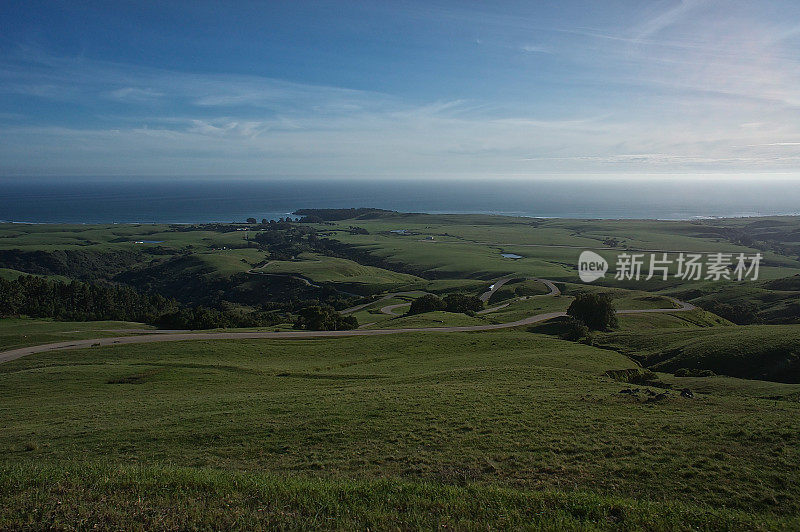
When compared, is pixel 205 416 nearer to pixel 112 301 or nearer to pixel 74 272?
pixel 112 301

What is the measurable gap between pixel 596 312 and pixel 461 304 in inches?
1069

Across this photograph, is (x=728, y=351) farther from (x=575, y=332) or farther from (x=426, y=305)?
(x=426, y=305)

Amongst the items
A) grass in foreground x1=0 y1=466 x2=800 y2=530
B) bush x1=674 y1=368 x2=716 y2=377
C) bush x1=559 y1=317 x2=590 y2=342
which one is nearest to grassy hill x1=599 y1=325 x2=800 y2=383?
bush x1=674 y1=368 x2=716 y2=377

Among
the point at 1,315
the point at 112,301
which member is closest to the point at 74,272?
the point at 112,301

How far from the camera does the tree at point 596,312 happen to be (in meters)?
55.4

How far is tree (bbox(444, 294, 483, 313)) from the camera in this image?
3071 inches

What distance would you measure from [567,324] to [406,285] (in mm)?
70807

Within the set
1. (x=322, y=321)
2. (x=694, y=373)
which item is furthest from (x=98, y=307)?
(x=694, y=373)

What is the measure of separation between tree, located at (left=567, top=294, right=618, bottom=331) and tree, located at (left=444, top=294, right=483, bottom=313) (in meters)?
22.9

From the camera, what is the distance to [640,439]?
1672cm

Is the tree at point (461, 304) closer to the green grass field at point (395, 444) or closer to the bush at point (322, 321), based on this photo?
the bush at point (322, 321)

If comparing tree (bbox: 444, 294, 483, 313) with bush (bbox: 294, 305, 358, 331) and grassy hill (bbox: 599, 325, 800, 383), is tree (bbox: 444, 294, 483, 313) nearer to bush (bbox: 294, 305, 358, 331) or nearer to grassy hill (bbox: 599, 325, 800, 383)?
bush (bbox: 294, 305, 358, 331)

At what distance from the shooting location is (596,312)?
56.2m

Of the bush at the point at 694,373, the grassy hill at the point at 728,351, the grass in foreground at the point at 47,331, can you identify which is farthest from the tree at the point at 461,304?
the grass in foreground at the point at 47,331
